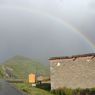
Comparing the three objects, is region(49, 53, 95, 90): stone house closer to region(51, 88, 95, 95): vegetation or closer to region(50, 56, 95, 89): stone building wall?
region(50, 56, 95, 89): stone building wall

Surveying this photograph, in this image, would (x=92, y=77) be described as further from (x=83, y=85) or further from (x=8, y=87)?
(x=8, y=87)

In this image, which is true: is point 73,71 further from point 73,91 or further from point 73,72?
point 73,91

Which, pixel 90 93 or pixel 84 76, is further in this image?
pixel 84 76

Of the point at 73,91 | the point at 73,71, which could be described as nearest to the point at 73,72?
the point at 73,71

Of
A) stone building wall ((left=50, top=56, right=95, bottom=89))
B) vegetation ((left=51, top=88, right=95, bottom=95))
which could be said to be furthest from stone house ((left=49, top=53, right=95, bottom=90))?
vegetation ((left=51, top=88, right=95, bottom=95))

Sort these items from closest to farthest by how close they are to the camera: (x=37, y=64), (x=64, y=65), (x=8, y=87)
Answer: (x=8, y=87)
(x=64, y=65)
(x=37, y=64)

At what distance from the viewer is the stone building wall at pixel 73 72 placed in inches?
→ 1284

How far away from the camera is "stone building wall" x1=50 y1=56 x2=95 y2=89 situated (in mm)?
32625

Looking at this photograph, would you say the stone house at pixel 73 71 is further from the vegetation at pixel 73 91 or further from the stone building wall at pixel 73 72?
the vegetation at pixel 73 91

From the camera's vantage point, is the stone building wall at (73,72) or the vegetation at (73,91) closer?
the vegetation at (73,91)

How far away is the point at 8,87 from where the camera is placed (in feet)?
30.7

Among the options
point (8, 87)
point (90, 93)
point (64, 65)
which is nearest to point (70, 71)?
point (64, 65)

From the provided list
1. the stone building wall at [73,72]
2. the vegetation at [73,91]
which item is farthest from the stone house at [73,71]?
the vegetation at [73,91]

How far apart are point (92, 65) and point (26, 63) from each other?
73032mm
